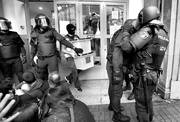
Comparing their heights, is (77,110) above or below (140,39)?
below

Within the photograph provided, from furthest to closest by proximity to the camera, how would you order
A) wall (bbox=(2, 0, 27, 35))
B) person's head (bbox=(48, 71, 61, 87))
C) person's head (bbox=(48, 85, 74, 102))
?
wall (bbox=(2, 0, 27, 35)), person's head (bbox=(48, 71, 61, 87)), person's head (bbox=(48, 85, 74, 102))

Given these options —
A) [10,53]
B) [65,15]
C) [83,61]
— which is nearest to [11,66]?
[10,53]

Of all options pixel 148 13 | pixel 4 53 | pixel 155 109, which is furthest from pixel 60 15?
pixel 155 109

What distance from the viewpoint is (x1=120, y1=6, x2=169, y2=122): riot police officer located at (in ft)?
4.85

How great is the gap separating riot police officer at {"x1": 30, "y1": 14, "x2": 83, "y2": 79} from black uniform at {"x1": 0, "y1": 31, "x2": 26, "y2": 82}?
15.1 inches

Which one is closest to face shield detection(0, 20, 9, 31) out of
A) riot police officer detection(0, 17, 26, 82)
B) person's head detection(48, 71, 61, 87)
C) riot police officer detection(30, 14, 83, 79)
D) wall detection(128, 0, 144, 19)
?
riot police officer detection(0, 17, 26, 82)

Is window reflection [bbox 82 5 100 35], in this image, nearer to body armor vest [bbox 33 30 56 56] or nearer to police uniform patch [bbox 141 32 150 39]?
body armor vest [bbox 33 30 56 56]

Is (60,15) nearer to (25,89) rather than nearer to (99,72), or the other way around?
(99,72)

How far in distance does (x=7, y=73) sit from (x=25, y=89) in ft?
4.80

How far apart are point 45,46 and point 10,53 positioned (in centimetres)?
70

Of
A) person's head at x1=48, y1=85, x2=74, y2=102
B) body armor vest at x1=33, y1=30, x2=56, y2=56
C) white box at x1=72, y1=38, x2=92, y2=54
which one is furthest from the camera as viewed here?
white box at x1=72, y1=38, x2=92, y2=54

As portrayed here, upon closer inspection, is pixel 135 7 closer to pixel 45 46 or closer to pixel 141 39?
pixel 45 46

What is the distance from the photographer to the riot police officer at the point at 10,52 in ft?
8.94

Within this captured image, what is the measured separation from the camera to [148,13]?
1484 millimetres
